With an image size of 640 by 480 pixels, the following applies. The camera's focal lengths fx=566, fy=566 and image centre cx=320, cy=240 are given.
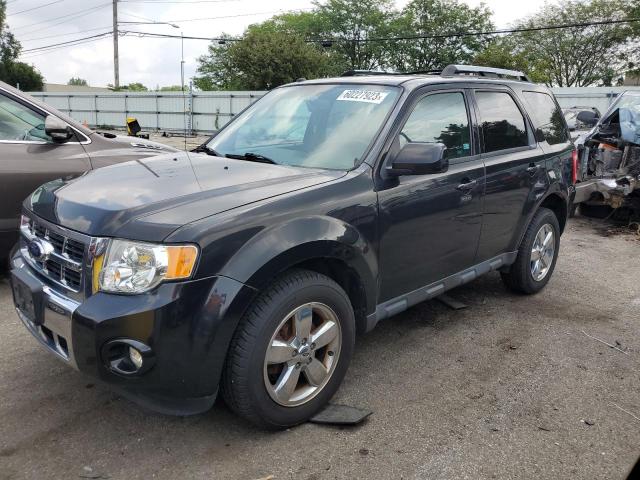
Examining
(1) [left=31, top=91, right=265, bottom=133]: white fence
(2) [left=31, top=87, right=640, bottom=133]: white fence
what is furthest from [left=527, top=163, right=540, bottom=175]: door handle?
(1) [left=31, top=91, right=265, bottom=133]: white fence

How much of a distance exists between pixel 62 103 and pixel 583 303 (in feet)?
121

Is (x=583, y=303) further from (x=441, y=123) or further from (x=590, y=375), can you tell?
(x=441, y=123)

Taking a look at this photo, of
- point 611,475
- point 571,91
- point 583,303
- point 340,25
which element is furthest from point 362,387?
point 340,25

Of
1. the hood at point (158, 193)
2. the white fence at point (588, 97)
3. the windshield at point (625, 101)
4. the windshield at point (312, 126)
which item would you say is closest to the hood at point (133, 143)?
the windshield at point (312, 126)

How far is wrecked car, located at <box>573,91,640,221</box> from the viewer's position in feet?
25.9

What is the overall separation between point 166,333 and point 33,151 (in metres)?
3.26

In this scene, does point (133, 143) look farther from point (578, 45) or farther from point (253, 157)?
point (578, 45)

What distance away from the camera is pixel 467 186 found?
3.81 meters

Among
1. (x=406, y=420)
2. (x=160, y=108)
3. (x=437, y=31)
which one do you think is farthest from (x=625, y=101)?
(x=437, y=31)

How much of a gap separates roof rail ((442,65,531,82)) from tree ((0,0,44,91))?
54618mm

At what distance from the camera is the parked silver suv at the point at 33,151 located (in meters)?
4.65

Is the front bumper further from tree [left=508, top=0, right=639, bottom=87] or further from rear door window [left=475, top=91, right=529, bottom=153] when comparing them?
tree [left=508, top=0, right=639, bottom=87]

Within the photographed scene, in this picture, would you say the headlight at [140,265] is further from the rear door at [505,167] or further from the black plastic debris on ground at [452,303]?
the black plastic debris on ground at [452,303]

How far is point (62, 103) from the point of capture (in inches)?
1401
